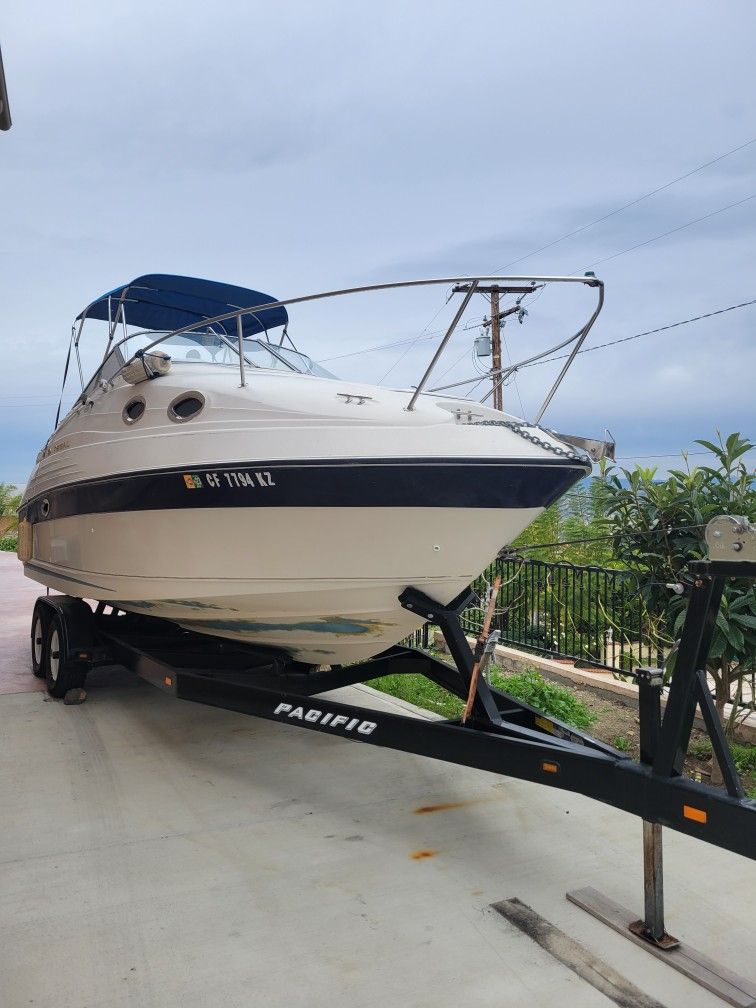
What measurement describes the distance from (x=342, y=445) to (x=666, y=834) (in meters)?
2.22

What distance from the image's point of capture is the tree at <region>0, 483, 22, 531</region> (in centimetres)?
2569

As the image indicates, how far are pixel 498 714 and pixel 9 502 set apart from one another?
1046 inches

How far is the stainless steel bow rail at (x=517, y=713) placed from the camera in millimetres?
2551

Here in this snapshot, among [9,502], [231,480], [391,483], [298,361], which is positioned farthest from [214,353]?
[9,502]

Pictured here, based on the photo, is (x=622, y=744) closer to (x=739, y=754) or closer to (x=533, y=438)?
(x=739, y=754)

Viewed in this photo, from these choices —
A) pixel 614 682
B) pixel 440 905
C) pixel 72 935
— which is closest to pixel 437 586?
pixel 440 905

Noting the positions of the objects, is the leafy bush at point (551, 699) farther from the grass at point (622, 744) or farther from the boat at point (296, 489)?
the boat at point (296, 489)

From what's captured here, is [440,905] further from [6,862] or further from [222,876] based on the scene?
[6,862]

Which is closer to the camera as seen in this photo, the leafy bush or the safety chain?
the safety chain

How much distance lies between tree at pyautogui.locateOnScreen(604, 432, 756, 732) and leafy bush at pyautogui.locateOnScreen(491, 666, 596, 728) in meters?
0.77

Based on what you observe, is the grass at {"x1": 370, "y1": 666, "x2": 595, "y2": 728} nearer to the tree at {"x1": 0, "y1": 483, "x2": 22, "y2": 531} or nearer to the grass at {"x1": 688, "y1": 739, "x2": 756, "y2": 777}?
the grass at {"x1": 688, "y1": 739, "x2": 756, "y2": 777}

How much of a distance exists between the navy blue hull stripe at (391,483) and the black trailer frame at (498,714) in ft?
1.80

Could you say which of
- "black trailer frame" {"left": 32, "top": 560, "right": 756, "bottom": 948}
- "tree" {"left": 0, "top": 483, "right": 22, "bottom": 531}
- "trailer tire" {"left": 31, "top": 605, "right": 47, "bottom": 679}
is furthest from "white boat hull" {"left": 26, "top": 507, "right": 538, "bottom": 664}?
"tree" {"left": 0, "top": 483, "right": 22, "bottom": 531}

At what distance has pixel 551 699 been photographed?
5402 mm
